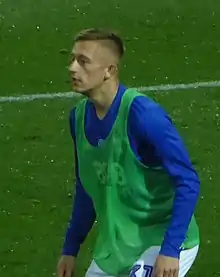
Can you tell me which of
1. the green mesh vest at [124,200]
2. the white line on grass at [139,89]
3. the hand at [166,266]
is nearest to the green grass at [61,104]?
the white line on grass at [139,89]

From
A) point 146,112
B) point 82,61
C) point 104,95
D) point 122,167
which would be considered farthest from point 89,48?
point 122,167

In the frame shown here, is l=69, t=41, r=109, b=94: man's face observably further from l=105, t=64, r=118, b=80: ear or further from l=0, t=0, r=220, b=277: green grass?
l=0, t=0, r=220, b=277: green grass

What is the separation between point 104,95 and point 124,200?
565 mm

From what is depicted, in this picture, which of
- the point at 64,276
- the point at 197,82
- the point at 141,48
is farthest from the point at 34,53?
the point at 64,276

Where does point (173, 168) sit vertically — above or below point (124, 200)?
above

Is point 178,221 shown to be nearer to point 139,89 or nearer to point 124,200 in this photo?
point 124,200

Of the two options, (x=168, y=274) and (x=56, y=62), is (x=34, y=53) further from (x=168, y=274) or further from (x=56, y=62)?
(x=168, y=274)

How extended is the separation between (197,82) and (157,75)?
679mm

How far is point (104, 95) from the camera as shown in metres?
5.33

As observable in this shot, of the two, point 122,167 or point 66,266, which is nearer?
point 122,167

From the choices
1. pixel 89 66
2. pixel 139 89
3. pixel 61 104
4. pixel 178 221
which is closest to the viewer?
pixel 178 221

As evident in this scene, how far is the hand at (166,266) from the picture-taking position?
5094 mm

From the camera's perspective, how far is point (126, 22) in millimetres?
16734

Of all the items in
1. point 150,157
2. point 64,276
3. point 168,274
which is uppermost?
point 150,157
